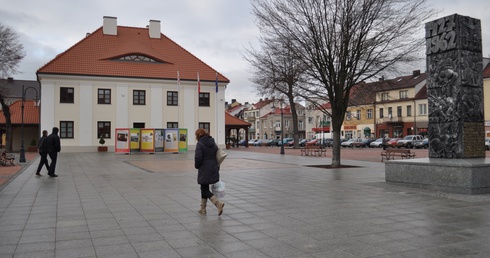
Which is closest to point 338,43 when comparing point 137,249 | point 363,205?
point 363,205

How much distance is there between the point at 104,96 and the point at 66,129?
4908 millimetres

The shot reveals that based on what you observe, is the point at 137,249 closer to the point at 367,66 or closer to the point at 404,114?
the point at 367,66

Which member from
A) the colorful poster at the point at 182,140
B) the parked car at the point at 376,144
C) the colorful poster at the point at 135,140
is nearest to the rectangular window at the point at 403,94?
the parked car at the point at 376,144

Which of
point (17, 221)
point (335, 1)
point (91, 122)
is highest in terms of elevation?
point (335, 1)

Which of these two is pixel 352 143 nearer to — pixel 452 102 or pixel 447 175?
pixel 452 102

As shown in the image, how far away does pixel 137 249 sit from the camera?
543 centimetres

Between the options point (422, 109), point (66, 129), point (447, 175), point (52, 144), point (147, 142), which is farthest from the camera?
point (422, 109)

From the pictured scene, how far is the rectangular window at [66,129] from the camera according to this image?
38.9m

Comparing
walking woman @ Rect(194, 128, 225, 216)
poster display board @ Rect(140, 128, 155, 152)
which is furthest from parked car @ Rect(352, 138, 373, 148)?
walking woman @ Rect(194, 128, 225, 216)

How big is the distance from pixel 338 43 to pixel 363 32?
1155 millimetres

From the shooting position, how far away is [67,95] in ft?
129

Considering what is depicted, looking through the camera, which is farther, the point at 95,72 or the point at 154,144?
the point at 95,72

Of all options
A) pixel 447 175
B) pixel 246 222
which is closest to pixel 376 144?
pixel 447 175

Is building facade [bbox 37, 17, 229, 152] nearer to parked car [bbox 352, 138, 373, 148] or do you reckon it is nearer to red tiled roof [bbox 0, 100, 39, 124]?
red tiled roof [bbox 0, 100, 39, 124]
